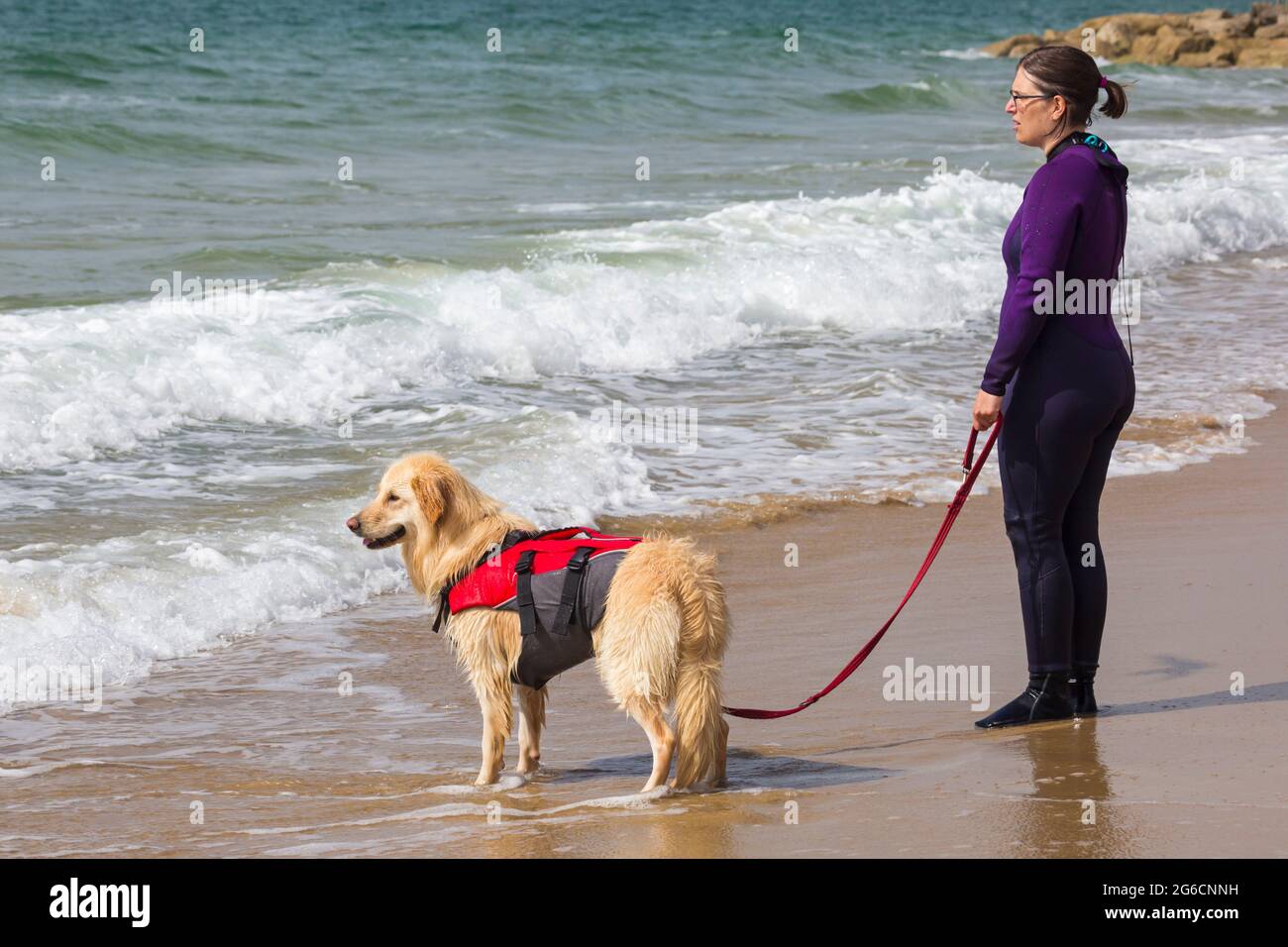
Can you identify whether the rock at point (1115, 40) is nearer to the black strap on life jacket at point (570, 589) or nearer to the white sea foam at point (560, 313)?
the white sea foam at point (560, 313)

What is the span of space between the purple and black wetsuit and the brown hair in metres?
0.09

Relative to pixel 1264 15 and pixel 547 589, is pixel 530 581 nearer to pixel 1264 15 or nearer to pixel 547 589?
pixel 547 589

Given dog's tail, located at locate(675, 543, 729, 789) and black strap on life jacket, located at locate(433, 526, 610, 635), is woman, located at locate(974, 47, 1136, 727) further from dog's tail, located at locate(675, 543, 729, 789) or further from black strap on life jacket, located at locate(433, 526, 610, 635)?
black strap on life jacket, located at locate(433, 526, 610, 635)

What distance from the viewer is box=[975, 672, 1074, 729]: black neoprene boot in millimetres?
5160

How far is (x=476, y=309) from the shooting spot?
13.0 m

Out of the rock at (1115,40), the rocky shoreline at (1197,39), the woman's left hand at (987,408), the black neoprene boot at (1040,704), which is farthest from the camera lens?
the rock at (1115,40)

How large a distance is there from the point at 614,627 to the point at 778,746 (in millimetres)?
907

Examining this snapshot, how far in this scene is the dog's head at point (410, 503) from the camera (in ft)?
16.4

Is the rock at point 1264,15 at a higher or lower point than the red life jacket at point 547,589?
higher

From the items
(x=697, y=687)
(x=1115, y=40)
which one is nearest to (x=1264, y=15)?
(x=1115, y=40)

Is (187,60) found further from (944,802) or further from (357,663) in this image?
(944,802)

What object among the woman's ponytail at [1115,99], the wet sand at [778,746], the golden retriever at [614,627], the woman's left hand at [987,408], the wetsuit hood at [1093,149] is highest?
the woman's ponytail at [1115,99]

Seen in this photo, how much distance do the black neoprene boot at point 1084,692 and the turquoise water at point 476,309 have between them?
3433mm

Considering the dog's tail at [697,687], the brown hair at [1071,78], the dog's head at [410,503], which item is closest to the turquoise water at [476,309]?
the dog's head at [410,503]
